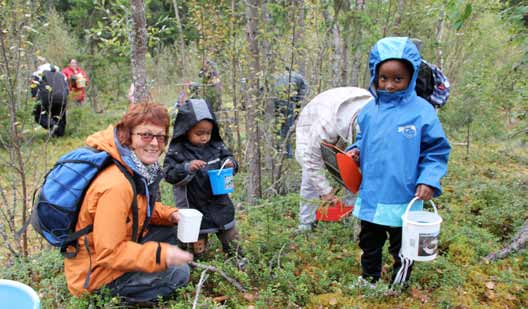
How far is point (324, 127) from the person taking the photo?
3.47m

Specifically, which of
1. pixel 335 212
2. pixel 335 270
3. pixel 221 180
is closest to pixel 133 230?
pixel 221 180

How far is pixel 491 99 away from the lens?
6543mm

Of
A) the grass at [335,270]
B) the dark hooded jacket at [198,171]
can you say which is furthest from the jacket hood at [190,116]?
the grass at [335,270]

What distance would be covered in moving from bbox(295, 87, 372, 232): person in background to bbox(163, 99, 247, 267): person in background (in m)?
0.67

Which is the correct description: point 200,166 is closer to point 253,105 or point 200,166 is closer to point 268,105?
point 253,105

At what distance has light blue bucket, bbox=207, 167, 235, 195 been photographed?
10.6ft

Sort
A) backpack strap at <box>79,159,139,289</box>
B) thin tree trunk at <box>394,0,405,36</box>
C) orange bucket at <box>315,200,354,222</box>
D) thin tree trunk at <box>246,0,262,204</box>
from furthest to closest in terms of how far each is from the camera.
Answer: thin tree trunk at <box>394,0,405,36</box> < thin tree trunk at <box>246,0,262,204</box> < orange bucket at <box>315,200,354,222</box> < backpack strap at <box>79,159,139,289</box>

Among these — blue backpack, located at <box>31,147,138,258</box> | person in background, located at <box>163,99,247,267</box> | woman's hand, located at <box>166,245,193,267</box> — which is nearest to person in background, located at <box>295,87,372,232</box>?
person in background, located at <box>163,99,247,267</box>

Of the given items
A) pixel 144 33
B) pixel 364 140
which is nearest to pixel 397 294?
pixel 364 140

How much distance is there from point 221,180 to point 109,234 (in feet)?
3.48

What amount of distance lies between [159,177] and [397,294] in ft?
6.27

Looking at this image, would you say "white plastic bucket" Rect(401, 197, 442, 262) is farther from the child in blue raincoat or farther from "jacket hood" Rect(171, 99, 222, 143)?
"jacket hood" Rect(171, 99, 222, 143)

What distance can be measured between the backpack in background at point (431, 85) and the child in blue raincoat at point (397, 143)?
697mm

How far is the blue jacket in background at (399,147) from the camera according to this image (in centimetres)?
264
